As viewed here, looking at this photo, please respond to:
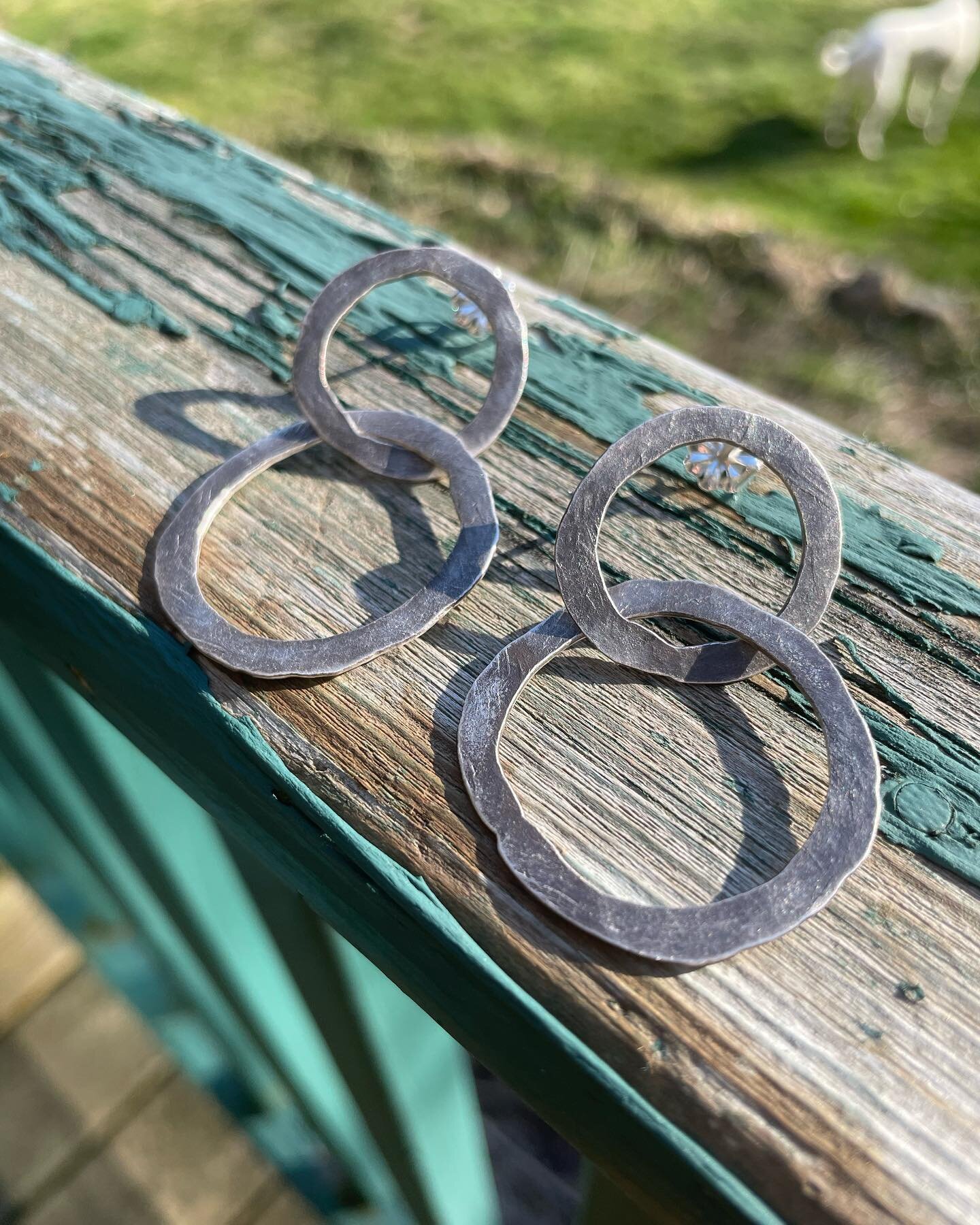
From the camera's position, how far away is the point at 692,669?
0.80 meters

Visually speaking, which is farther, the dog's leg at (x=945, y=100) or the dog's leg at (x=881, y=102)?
the dog's leg at (x=945, y=100)

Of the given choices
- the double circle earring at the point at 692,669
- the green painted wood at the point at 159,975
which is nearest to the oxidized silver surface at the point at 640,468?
the double circle earring at the point at 692,669

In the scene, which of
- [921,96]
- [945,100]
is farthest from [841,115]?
[945,100]

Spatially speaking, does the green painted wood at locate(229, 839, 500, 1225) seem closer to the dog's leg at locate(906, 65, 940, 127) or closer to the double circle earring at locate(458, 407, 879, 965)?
the double circle earring at locate(458, 407, 879, 965)

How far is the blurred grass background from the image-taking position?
356 cm

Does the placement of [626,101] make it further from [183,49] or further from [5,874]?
[5,874]

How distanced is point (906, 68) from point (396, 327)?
5107 millimetres

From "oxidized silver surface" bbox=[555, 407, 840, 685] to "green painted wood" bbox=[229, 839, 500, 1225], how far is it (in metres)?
0.48

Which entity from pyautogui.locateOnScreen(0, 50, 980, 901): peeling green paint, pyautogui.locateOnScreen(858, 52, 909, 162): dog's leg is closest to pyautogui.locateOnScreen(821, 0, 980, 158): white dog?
pyautogui.locateOnScreen(858, 52, 909, 162): dog's leg

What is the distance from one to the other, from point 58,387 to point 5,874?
1981 millimetres

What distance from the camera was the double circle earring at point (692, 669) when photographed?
660mm

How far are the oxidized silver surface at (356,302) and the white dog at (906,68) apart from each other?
4.79 meters

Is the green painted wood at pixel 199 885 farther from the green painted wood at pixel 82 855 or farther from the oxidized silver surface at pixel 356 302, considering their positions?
the oxidized silver surface at pixel 356 302

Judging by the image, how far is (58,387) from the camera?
1019 millimetres
